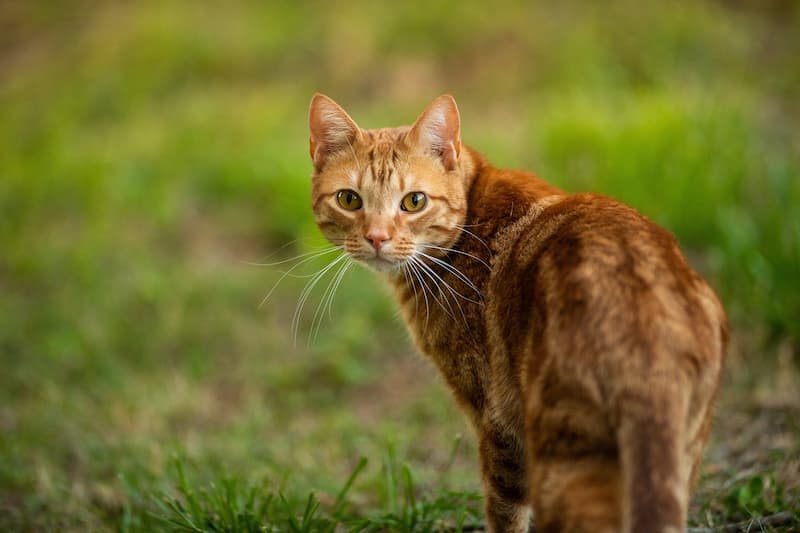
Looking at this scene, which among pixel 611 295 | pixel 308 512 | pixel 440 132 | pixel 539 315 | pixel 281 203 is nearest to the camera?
pixel 611 295

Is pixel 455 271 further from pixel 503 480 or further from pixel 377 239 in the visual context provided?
pixel 503 480

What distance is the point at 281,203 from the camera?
578 centimetres

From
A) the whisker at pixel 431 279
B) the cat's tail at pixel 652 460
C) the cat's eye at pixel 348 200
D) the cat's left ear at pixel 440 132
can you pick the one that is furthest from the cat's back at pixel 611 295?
the cat's eye at pixel 348 200

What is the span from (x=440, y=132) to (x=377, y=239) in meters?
0.47

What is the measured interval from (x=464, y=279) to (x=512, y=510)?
0.75m

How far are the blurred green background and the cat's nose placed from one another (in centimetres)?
90

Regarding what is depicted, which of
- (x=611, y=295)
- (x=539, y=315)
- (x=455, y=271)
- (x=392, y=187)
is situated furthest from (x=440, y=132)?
(x=611, y=295)

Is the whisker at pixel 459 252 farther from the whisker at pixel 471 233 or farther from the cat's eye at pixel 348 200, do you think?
the cat's eye at pixel 348 200

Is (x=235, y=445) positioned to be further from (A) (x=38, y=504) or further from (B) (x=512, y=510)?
(B) (x=512, y=510)

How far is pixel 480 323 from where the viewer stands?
8.11ft

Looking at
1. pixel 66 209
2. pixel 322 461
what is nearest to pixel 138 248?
pixel 66 209

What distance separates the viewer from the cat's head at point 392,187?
265 cm

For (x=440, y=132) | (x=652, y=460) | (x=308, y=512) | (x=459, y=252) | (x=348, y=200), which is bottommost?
(x=308, y=512)

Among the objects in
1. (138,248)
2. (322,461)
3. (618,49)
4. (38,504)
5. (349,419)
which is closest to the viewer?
(38,504)
